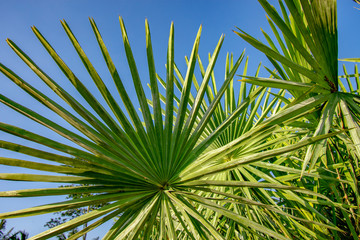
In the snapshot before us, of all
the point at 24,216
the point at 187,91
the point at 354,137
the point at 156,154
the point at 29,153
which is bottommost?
the point at 354,137

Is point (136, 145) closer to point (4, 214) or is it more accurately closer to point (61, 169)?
point (61, 169)

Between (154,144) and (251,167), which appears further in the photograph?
(251,167)

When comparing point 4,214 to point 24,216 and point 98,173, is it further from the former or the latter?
point 98,173

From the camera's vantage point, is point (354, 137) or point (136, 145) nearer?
point (354, 137)

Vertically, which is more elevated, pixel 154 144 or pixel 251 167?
pixel 154 144

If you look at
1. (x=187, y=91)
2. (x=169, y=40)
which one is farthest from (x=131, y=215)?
(x=169, y=40)

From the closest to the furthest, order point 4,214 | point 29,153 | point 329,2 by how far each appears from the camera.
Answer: point 29,153
point 4,214
point 329,2

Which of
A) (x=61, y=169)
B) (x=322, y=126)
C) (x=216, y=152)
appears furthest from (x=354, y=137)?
(x=61, y=169)

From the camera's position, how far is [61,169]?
3.41 feet

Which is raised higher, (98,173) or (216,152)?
(98,173)

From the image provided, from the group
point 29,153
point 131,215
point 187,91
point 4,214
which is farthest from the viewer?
point 187,91

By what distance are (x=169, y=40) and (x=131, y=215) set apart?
1.22 m

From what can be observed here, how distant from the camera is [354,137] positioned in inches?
43.7

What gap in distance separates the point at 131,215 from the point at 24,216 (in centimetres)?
57
